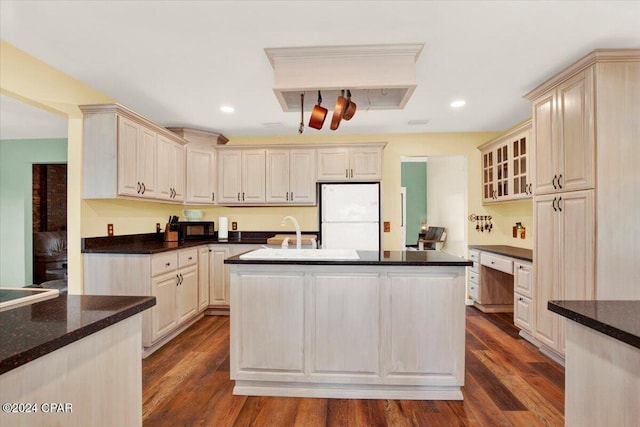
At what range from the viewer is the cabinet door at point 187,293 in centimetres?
336

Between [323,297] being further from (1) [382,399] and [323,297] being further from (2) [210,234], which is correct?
(2) [210,234]

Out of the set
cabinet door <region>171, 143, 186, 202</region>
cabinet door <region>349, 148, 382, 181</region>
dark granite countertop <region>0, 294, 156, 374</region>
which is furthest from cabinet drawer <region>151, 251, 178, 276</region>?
cabinet door <region>349, 148, 382, 181</region>

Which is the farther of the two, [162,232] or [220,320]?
[162,232]

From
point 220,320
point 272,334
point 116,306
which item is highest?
point 116,306

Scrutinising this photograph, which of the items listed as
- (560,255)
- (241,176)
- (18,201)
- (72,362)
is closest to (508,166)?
(560,255)

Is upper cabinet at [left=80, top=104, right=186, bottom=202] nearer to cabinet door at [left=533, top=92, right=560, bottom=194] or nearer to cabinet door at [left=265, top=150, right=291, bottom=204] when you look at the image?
cabinet door at [left=265, top=150, right=291, bottom=204]

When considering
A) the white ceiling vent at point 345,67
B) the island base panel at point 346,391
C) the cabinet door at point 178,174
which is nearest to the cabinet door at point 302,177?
the cabinet door at point 178,174

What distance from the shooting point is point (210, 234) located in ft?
15.1

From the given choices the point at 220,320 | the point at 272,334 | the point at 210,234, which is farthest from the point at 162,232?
the point at 272,334

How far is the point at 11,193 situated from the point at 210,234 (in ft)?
10.7

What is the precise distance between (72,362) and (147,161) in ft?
9.33

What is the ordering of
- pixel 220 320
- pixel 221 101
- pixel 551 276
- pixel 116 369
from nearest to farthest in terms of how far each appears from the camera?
pixel 116 369
pixel 551 276
pixel 221 101
pixel 220 320

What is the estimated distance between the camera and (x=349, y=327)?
84.8 inches

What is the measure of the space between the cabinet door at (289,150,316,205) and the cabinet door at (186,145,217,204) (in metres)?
1.08
